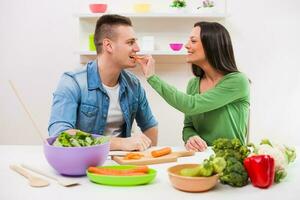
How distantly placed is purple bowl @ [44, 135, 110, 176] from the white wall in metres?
2.32

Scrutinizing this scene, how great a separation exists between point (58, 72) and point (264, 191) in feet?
9.06

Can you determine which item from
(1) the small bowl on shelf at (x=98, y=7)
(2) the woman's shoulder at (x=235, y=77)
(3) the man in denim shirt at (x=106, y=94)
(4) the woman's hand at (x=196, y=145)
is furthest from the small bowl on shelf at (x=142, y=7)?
(4) the woman's hand at (x=196, y=145)

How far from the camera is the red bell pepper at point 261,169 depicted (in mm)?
1346

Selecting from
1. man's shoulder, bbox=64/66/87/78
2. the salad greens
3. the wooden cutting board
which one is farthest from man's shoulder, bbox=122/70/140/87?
the salad greens

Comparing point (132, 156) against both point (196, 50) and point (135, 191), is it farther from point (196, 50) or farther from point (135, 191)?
point (196, 50)

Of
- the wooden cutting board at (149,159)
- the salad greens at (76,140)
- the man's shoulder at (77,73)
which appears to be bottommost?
the wooden cutting board at (149,159)

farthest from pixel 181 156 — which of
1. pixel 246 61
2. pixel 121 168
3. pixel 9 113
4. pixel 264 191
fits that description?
pixel 9 113

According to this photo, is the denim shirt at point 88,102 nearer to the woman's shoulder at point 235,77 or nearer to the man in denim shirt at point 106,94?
the man in denim shirt at point 106,94

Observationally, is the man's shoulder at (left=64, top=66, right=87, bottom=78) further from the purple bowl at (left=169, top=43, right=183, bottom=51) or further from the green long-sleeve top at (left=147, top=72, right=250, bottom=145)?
the purple bowl at (left=169, top=43, right=183, bottom=51)

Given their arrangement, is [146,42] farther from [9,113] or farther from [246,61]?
[9,113]

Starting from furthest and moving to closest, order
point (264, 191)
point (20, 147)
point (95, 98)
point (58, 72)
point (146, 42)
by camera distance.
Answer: point (58, 72), point (146, 42), point (95, 98), point (20, 147), point (264, 191)

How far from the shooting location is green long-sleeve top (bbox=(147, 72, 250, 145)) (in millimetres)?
2170

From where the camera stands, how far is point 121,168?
1.49 meters

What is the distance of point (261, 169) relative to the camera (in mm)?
1348
